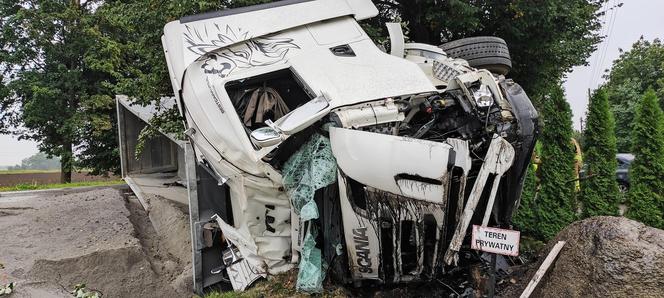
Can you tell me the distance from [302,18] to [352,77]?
1020mm

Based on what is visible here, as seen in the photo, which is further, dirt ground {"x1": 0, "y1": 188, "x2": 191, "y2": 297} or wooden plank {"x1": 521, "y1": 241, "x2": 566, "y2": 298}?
dirt ground {"x1": 0, "y1": 188, "x2": 191, "y2": 297}

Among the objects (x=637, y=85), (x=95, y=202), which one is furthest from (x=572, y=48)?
(x=637, y=85)

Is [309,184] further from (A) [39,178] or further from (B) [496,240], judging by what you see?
(A) [39,178]

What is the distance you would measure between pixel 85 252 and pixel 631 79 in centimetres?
2744

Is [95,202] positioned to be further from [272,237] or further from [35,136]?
[35,136]

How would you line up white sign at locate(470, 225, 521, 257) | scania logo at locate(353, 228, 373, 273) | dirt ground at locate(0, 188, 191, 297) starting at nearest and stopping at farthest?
white sign at locate(470, 225, 521, 257) → scania logo at locate(353, 228, 373, 273) → dirt ground at locate(0, 188, 191, 297)

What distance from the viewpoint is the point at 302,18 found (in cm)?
454

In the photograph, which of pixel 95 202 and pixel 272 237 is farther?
pixel 95 202

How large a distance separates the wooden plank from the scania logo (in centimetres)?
112

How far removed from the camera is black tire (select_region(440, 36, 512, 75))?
490 cm

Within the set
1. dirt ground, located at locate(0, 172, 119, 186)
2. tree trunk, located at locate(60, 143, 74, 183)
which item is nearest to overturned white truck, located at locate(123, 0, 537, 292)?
tree trunk, located at locate(60, 143, 74, 183)

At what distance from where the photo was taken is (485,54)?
4.90 meters

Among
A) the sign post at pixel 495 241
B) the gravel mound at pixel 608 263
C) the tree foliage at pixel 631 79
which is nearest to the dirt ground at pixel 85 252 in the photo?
the sign post at pixel 495 241

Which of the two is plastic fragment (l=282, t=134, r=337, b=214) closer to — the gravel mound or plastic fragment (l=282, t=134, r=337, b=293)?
plastic fragment (l=282, t=134, r=337, b=293)
